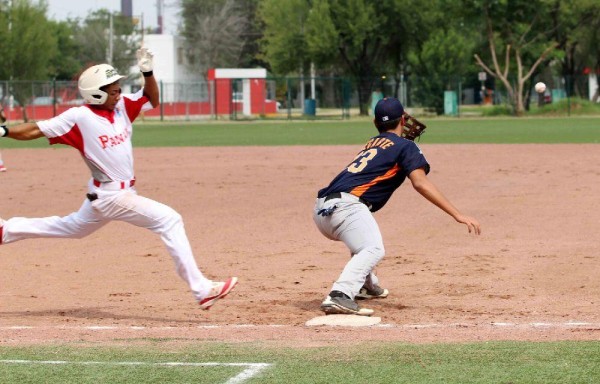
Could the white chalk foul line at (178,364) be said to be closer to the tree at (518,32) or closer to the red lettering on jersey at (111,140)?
the red lettering on jersey at (111,140)

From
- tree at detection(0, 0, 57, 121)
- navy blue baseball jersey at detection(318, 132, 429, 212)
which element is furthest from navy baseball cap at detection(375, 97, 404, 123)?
tree at detection(0, 0, 57, 121)

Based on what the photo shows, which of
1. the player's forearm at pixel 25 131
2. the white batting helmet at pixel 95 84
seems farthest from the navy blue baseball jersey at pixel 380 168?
the player's forearm at pixel 25 131

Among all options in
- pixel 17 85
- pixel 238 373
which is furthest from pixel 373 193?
pixel 17 85

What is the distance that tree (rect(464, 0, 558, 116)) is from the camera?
57.5 metres

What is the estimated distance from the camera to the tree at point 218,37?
96.1 metres

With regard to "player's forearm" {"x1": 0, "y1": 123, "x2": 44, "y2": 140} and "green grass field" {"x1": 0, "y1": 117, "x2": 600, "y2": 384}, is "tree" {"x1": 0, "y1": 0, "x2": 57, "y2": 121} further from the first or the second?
"green grass field" {"x1": 0, "y1": 117, "x2": 600, "y2": 384}

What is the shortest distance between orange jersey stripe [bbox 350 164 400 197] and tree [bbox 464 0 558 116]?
4883 centimetres

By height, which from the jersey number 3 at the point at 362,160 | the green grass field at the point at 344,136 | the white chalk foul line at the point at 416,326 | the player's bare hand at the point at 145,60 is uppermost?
the player's bare hand at the point at 145,60

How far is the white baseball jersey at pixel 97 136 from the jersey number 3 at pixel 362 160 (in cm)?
169

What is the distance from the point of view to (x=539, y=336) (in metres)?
7.65

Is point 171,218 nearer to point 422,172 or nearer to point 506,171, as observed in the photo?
point 422,172

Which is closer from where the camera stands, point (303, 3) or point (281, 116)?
point (281, 116)

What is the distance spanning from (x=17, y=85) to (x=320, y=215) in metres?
51.7

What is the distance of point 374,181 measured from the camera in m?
8.80
